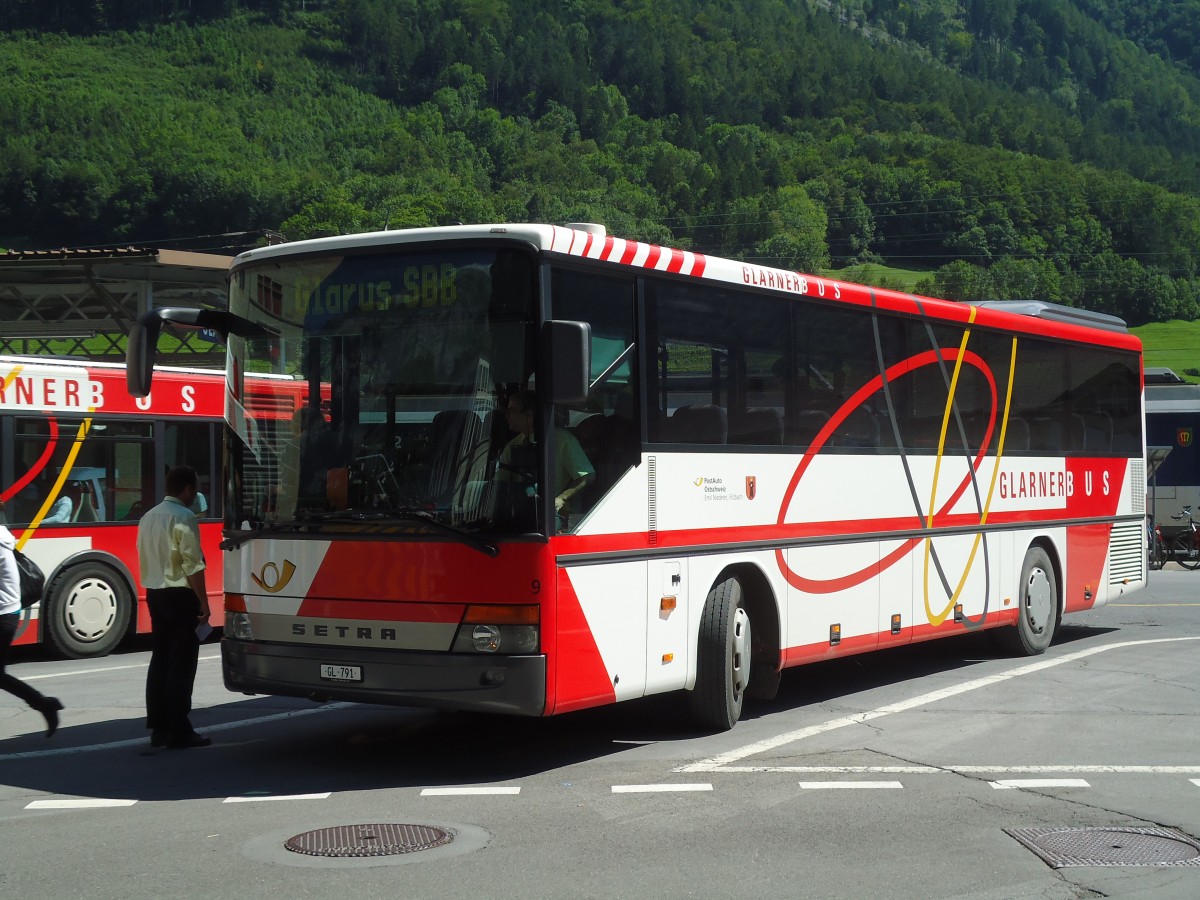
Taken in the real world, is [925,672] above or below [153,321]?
below

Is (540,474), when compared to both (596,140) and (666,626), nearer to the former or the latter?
(666,626)

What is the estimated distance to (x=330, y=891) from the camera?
5891 millimetres

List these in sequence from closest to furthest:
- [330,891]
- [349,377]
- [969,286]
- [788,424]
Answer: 1. [330,891]
2. [349,377]
3. [788,424]
4. [969,286]

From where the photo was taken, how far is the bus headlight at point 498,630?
796 cm

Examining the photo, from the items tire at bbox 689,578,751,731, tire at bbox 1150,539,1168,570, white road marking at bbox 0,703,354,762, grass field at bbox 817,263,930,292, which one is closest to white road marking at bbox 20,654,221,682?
white road marking at bbox 0,703,354,762

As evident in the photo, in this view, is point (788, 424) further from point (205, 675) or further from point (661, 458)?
point (205, 675)

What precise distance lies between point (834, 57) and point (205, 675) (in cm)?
17518

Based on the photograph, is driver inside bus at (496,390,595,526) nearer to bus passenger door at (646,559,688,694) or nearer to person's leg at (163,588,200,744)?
bus passenger door at (646,559,688,694)

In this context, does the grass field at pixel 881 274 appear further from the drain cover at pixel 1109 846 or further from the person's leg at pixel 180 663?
the drain cover at pixel 1109 846

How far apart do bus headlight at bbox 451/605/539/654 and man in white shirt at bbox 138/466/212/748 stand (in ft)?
6.48

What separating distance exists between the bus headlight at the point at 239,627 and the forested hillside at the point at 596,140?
61728 mm


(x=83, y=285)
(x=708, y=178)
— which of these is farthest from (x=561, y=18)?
(x=83, y=285)

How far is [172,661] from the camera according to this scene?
907cm

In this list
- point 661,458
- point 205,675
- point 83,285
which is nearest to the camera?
point 661,458
